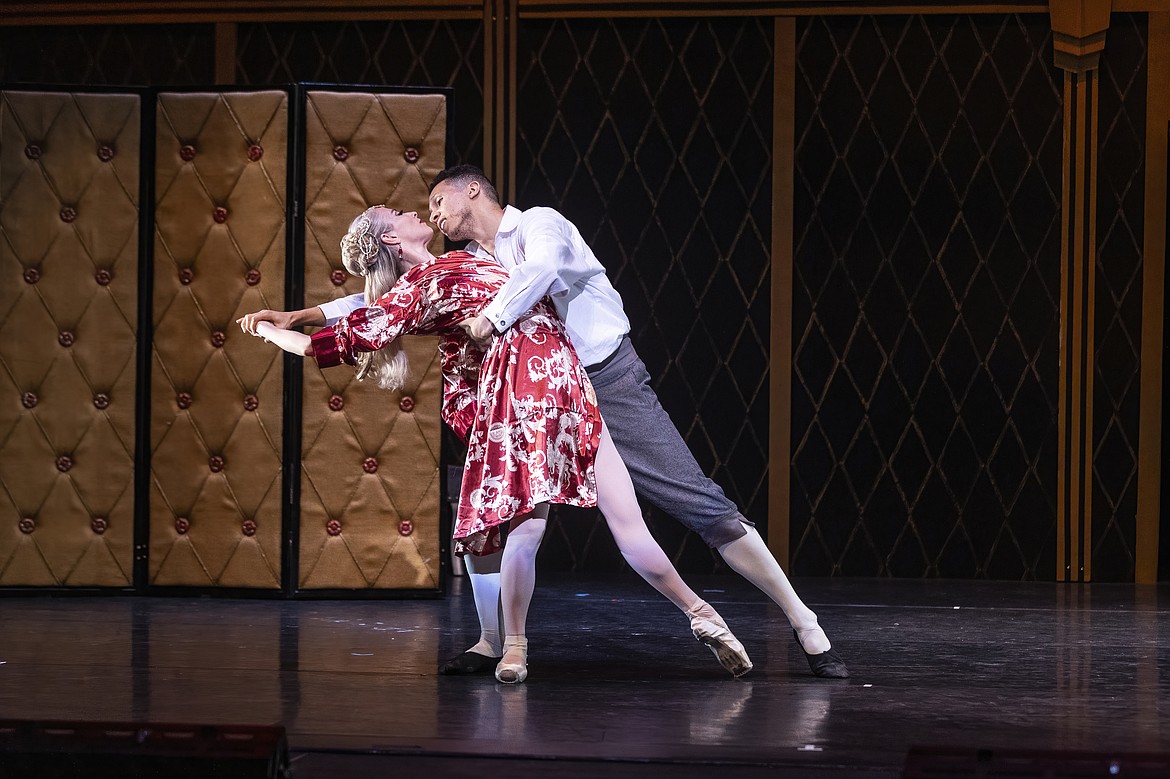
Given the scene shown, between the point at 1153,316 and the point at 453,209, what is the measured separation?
327 centimetres

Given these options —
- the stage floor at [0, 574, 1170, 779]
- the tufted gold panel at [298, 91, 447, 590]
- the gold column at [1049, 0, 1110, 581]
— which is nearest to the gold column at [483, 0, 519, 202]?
the tufted gold panel at [298, 91, 447, 590]

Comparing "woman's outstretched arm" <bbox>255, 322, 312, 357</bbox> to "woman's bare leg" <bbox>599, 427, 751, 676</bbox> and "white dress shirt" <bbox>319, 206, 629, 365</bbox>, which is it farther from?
"woman's bare leg" <bbox>599, 427, 751, 676</bbox>

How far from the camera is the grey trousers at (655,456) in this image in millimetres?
2709

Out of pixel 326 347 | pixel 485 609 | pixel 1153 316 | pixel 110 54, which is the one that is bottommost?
pixel 485 609

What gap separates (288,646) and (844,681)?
53.0 inches

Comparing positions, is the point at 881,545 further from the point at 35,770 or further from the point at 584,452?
the point at 35,770

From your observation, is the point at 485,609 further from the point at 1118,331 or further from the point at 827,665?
the point at 1118,331

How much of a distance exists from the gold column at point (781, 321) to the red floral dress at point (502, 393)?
248 centimetres

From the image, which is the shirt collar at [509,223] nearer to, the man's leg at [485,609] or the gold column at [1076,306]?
the man's leg at [485,609]

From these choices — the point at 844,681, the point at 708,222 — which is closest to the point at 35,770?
the point at 844,681

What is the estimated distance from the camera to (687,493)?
2.71 metres

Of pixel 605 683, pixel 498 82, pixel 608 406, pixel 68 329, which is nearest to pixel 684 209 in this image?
pixel 498 82

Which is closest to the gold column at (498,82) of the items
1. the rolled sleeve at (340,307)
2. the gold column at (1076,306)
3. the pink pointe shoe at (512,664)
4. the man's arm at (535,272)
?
the gold column at (1076,306)

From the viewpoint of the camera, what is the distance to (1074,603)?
423 cm
